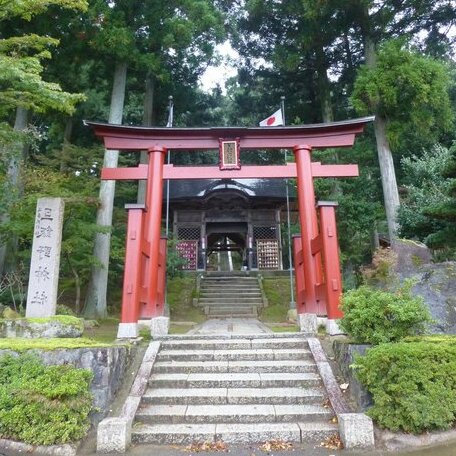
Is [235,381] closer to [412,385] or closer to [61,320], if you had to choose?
[412,385]

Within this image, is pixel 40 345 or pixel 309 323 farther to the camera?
pixel 309 323

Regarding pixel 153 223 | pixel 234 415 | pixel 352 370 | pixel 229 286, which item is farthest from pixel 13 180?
pixel 352 370

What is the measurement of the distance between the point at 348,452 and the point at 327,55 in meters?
A: 15.8

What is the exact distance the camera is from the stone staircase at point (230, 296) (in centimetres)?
1180

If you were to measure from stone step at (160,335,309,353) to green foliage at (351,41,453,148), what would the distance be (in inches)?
338

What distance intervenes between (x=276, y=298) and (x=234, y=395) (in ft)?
29.4

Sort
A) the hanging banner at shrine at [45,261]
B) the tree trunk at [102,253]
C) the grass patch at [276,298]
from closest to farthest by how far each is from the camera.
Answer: the hanging banner at shrine at [45,261], the tree trunk at [102,253], the grass patch at [276,298]

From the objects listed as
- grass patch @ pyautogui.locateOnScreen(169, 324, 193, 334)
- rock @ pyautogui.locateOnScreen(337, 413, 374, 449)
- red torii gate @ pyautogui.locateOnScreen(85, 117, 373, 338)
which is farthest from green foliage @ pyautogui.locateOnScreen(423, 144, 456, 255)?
grass patch @ pyautogui.locateOnScreen(169, 324, 193, 334)

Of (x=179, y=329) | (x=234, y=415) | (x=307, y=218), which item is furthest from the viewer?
(x=179, y=329)

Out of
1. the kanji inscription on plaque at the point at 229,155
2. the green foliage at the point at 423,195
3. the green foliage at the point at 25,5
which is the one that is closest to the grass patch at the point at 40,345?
the kanji inscription on plaque at the point at 229,155

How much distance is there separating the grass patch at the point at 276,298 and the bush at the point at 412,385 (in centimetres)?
666

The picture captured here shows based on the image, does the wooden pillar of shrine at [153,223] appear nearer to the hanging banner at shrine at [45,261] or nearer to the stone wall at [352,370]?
the hanging banner at shrine at [45,261]

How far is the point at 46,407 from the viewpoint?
353 centimetres

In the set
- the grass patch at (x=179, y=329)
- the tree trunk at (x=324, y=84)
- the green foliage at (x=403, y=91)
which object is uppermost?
the tree trunk at (x=324, y=84)
